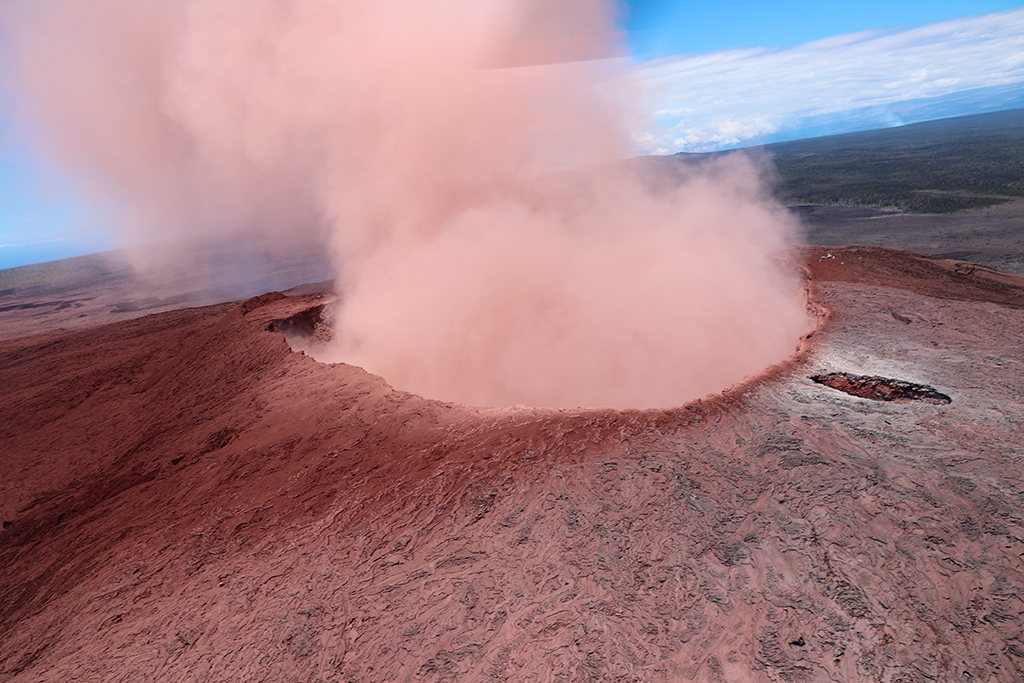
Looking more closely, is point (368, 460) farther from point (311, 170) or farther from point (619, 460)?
point (311, 170)

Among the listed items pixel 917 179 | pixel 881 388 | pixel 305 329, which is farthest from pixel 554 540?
pixel 917 179

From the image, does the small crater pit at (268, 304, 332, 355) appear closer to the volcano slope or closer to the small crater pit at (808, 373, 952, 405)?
the volcano slope

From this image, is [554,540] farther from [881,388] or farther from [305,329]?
[305,329]

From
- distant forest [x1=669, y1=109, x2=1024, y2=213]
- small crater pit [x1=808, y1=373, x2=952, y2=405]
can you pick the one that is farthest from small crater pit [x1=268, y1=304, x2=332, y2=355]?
distant forest [x1=669, y1=109, x2=1024, y2=213]

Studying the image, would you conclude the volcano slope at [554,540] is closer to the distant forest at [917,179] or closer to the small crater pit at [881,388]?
the small crater pit at [881,388]

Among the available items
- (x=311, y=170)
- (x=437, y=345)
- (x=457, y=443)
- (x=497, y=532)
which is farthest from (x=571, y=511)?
(x=311, y=170)
